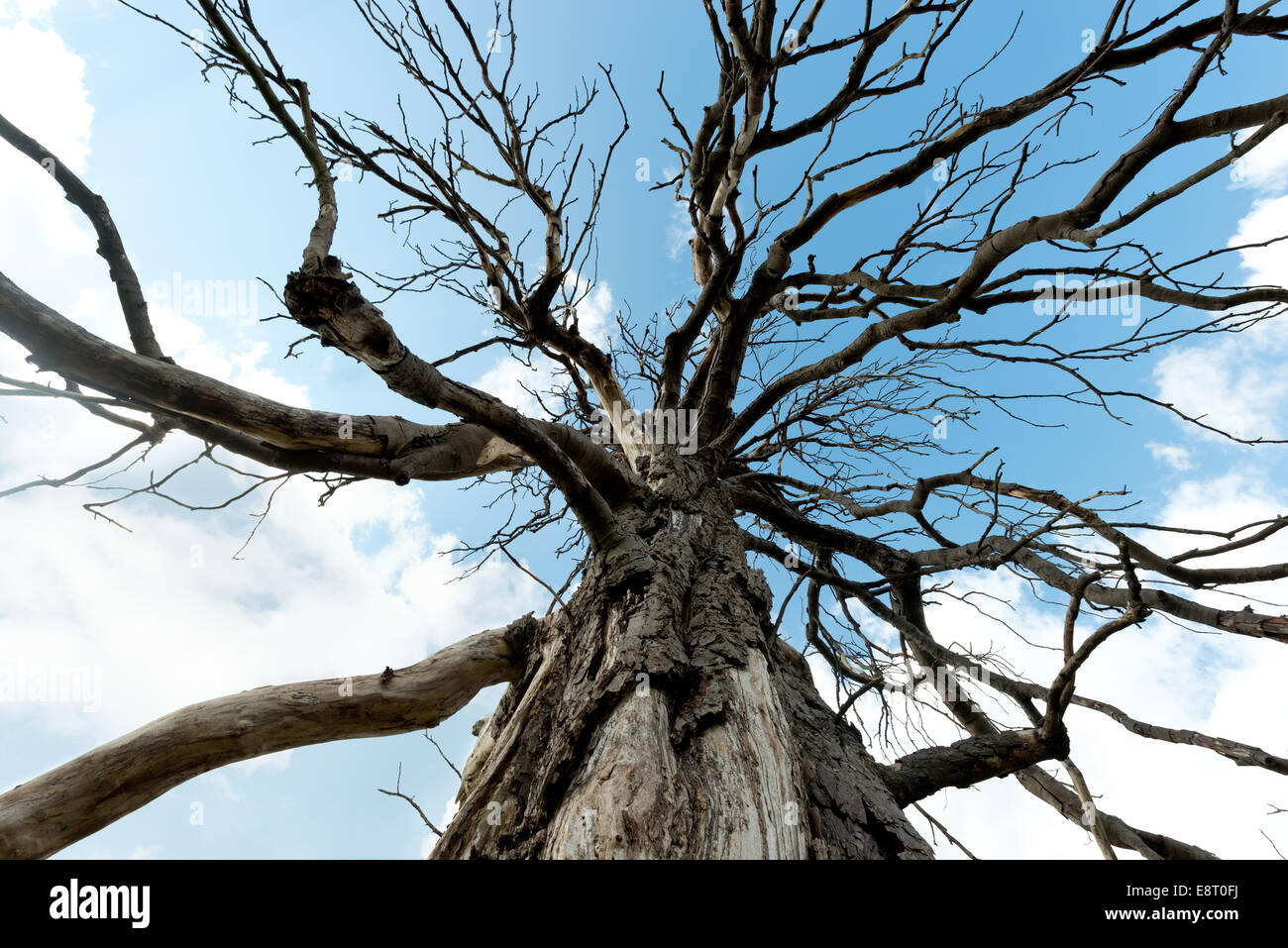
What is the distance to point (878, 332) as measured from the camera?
2.83 meters

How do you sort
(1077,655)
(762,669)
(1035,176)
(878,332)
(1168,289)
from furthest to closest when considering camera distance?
(878,332), (1035,176), (1168,289), (762,669), (1077,655)

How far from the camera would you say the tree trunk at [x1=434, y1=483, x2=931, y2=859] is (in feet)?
3.49

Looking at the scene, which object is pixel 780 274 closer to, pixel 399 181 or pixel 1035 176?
pixel 1035 176

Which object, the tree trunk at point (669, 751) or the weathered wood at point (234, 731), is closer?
the tree trunk at point (669, 751)

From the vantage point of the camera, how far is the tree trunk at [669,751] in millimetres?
1062

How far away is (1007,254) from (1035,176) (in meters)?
0.52

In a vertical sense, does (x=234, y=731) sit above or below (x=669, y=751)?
above

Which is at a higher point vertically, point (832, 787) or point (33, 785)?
point (33, 785)

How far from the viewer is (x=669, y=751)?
4.02 feet

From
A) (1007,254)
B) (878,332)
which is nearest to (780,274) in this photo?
(878,332)

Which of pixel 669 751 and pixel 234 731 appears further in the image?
pixel 234 731

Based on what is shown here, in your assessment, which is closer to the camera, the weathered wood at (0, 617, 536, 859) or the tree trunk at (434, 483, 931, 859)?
the tree trunk at (434, 483, 931, 859)
